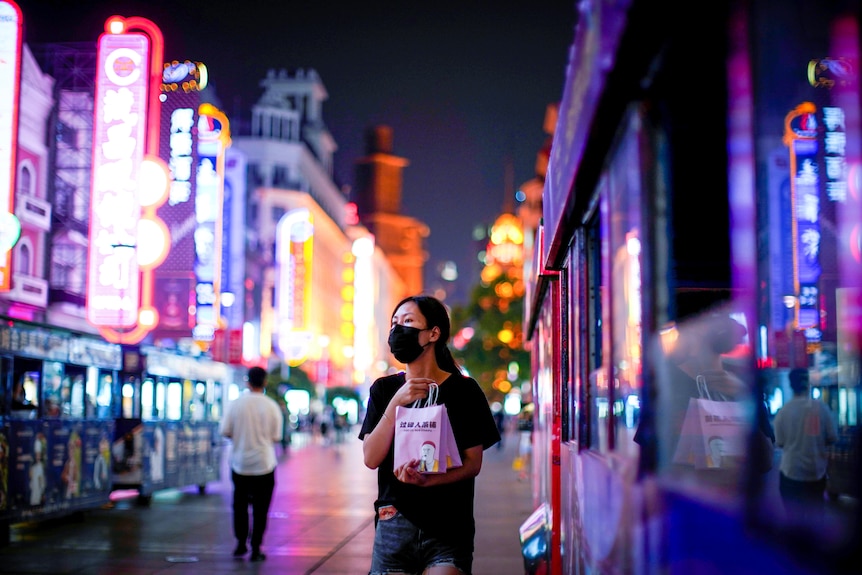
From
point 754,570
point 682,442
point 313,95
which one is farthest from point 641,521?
point 313,95

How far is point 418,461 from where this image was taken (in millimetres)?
4168

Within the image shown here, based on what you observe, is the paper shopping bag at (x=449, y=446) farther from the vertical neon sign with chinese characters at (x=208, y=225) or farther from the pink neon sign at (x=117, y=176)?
the vertical neon sign with chinese characters at (x=208, y=225)

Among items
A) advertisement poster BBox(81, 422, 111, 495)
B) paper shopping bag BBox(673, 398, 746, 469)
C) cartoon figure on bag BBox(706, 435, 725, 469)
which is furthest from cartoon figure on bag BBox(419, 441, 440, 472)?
advertisement poster BBox(81, 422, 111, 495)

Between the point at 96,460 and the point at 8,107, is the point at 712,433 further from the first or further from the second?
the point at 8,107

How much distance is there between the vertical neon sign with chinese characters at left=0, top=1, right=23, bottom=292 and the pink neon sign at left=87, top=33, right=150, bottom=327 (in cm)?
306

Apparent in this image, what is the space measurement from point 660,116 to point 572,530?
7.83ft

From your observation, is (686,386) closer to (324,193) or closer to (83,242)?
(83,242)

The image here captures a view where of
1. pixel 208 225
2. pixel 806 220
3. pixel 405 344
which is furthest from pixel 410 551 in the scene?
pixel 208 225

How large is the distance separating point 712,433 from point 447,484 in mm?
1091

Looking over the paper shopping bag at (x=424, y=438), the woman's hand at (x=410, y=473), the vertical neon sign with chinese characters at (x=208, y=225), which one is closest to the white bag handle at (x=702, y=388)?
the paper shopping bag at (x=424, y=438)

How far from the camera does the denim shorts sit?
420 cm

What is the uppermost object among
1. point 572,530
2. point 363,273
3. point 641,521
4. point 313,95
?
point 313,95

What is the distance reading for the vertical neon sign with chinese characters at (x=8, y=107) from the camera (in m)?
17.7

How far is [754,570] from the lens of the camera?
1.80 m
